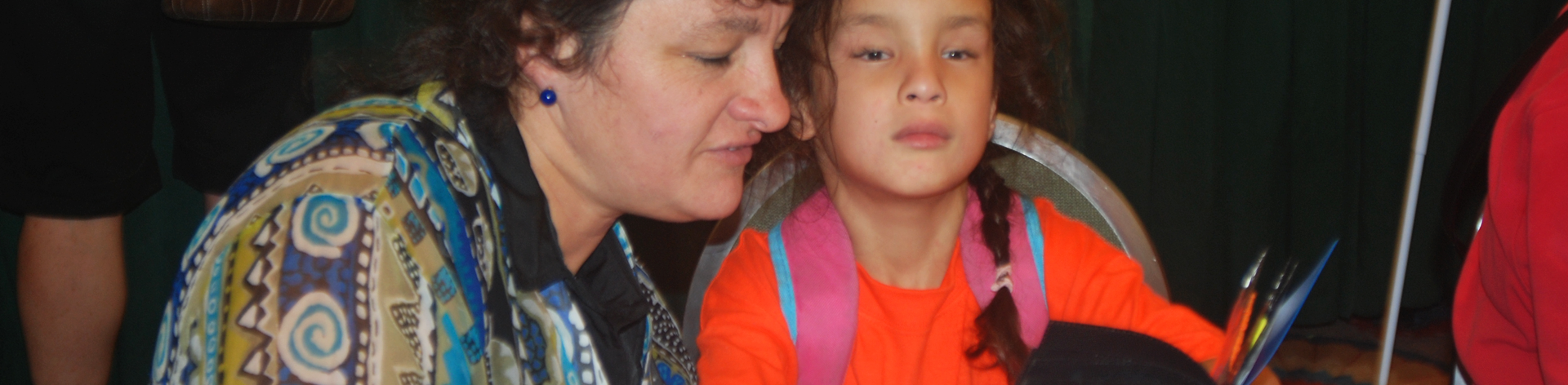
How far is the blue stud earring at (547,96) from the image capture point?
791 mm

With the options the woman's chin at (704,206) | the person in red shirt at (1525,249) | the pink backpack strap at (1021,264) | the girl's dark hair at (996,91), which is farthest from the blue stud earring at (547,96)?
the person in red shirt at (1525,249)

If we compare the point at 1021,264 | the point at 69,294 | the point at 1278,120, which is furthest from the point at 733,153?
the point at 1278,120

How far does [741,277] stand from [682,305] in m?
1.09

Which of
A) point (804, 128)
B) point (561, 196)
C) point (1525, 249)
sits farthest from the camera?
point (804, 128)

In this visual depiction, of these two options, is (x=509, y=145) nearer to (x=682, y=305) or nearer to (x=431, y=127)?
(x=431, y=127)

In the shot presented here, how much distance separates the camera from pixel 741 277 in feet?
3.42

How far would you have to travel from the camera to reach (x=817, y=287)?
3.43 ft

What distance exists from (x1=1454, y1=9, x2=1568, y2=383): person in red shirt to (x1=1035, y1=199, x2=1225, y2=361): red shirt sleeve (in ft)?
0.69

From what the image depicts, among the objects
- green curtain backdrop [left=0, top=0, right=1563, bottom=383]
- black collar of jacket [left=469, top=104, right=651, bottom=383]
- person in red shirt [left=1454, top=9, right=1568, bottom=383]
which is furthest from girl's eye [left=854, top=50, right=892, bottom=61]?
green curtain backdrop [left=0, top=0, right=1563, bottom=383]

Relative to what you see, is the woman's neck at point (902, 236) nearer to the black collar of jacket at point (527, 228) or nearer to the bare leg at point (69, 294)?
the black collar of jacket at point (527, 228)

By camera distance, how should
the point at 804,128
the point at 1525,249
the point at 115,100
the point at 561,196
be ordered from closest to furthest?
1. the point at 1525,249
2. the point at 561,196
3. the point at 804,128
4. the point at 115,100

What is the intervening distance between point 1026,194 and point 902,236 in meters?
0.15

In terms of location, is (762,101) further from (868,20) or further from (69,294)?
(69,294)

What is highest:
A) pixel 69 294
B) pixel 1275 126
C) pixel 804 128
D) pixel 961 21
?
pixel 1275 126
